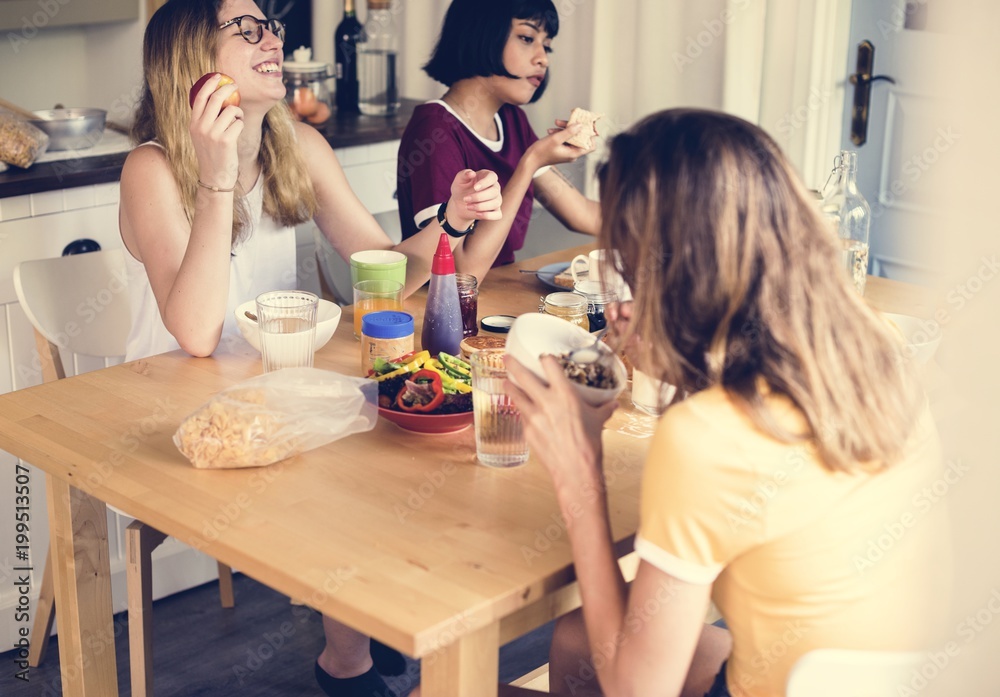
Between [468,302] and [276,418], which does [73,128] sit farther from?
[276,418]

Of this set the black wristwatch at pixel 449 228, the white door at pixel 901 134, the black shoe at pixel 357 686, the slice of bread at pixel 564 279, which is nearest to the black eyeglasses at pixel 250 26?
the black wristwatch at pixel 449 228

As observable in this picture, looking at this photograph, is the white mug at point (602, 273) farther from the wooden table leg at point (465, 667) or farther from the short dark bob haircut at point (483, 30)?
the short dark bob haircut at point (483, 30)

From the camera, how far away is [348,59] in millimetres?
3240

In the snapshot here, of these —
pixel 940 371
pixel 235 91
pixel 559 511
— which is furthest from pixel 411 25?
pixel 559 511

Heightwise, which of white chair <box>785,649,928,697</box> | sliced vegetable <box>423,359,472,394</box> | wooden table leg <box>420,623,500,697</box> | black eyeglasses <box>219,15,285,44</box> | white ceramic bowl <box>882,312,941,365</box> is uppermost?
black eyeglasses <box>219,15,285,44</box>

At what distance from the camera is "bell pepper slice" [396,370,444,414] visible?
1.45 meters

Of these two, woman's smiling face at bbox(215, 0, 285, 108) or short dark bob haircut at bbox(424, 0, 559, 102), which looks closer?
woman's smiling face at bbox(215, 0, 285, 108)

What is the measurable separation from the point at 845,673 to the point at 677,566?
0.58 ft

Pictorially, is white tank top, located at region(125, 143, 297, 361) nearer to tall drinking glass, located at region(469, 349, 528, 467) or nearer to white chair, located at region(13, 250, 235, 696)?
white chair, located at region(13, 250, 235, 696)

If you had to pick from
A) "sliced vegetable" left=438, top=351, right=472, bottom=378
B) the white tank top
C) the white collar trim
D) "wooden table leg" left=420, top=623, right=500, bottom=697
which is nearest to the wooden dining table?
"wooden table leg" left=420, top=623, right=500, bottom=697

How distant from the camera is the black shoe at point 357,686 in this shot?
1970 mm

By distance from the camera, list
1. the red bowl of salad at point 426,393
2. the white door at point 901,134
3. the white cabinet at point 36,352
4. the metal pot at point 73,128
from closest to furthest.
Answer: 1. the red bowl of salad at point 426,393
2. the white cabinet at point 36,352
3. the metal pot at point 73,128
4. the white door at point 901,134

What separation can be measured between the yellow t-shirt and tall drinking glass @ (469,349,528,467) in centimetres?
31

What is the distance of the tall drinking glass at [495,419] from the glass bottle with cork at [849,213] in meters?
0.82
